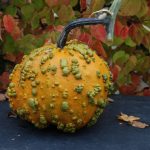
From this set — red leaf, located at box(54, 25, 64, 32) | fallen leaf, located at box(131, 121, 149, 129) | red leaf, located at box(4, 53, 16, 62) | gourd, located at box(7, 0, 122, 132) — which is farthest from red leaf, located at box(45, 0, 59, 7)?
fallen leaf, located at box(131, 121, 149, 129)

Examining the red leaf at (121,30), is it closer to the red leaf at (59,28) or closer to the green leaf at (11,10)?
the red leaf at (59,28)

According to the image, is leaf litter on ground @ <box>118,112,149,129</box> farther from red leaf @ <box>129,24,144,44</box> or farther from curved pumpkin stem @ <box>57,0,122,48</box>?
red leaf @ <box>129,24,144,44</box>

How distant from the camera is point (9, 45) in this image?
90.1 inches

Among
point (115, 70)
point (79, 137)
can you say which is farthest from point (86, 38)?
point (79, 137)

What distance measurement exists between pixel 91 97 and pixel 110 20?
0.96ft

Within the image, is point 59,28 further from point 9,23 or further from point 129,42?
point 129,42

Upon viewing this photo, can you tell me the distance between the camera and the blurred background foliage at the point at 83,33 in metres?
2.18

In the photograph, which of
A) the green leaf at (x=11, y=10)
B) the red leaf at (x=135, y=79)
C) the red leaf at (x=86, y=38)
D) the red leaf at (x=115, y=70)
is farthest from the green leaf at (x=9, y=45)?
the red leaf at (x=135, y=79)

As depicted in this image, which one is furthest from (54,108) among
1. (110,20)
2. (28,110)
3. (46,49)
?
(110,20)

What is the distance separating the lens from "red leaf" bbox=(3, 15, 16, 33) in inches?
84.1

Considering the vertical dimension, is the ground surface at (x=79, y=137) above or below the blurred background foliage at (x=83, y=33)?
below

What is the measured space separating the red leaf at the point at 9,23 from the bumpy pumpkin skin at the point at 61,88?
417mm

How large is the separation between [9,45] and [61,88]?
0.69 meters

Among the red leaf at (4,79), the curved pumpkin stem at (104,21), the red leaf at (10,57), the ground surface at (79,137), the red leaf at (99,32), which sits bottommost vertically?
the ground surface at (79,137)
